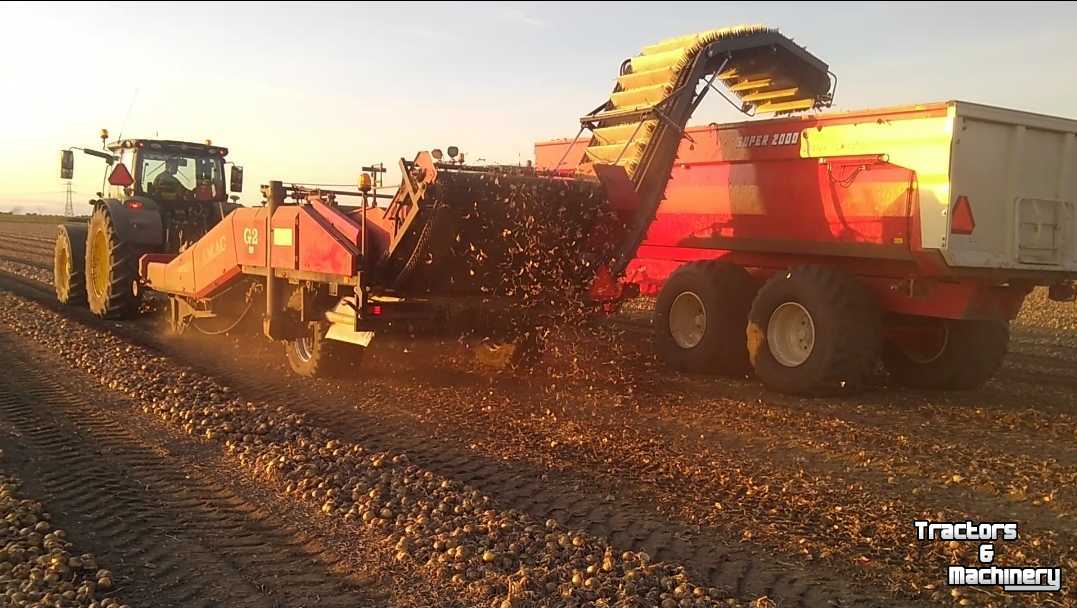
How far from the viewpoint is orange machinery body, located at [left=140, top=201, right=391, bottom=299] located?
6.89m

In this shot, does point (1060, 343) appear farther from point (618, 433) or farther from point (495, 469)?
point (495, 469)

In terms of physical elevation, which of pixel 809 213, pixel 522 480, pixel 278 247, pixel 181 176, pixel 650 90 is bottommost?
pixel 522 480

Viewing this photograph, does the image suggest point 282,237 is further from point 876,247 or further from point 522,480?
point 876,247

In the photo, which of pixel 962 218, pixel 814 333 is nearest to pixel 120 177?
pixel 814 333

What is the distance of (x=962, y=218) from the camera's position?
6871mm

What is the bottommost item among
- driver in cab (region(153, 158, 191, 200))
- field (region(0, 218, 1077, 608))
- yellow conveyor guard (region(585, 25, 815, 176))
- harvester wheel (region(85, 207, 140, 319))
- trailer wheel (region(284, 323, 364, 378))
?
field (region(0, 218, 1077, 608))

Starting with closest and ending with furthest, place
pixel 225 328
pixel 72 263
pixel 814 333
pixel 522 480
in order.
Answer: pixel 522 480, pixel 814 333, pixel 225 328, pixel 72 263

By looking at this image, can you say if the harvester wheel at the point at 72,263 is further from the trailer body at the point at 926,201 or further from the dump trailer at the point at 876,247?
the trailer body at the point at 926,201

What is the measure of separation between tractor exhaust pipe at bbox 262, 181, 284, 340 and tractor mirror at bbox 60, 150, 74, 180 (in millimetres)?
4742

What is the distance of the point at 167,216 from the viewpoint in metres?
11.5

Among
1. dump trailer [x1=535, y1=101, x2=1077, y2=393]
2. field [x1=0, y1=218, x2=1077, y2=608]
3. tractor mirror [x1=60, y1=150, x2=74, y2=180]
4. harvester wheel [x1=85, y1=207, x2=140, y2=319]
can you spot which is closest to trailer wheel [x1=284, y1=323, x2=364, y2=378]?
field [x1=0, y1=218, x2=1077, y2=608]

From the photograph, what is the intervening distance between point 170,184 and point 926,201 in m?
9.47

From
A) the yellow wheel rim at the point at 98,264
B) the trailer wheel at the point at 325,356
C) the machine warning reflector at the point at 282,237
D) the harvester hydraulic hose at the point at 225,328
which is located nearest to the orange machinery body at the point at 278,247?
the machine warning reflector at the point at 282,237

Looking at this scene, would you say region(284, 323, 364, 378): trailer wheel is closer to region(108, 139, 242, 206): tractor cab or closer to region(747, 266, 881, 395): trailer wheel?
region(747, 266, 881, 395): trailer wheel
